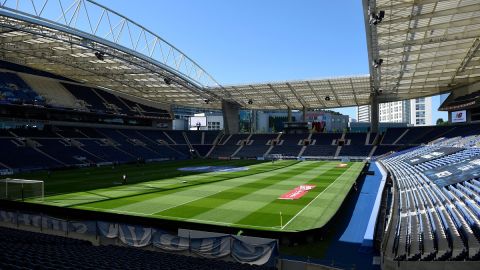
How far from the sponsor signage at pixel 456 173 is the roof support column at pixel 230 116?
52412 mm

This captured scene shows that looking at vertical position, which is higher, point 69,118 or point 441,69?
point 441,69

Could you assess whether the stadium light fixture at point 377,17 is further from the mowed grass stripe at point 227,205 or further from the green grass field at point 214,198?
the mowed grass stripe at point 227,205

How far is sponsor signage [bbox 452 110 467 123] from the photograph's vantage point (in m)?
55.7

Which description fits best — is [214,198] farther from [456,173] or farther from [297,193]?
[456,173]

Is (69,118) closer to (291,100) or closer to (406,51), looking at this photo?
(291,100)

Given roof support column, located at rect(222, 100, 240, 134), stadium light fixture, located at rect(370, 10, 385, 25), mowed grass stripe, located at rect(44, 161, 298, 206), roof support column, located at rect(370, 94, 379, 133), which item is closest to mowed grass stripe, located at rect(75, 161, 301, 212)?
mowed grass stripe, located at rect(44, 161, 298, 206)

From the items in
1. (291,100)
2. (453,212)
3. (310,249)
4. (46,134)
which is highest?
(291,100)

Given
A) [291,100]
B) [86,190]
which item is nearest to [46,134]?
[86,190]

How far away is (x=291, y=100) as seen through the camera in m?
70.3

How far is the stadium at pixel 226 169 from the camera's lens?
13987 mm

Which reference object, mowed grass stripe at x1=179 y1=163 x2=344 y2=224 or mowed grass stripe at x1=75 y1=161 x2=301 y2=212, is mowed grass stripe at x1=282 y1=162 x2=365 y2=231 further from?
mowed grass stripe at x1=75 y1=161 x2=301 y2=212

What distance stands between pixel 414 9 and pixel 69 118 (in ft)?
185

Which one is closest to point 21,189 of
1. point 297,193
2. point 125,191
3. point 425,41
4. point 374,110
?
point 125,191

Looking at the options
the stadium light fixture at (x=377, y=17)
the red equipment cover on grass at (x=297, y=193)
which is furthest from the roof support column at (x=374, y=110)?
the stadium light fixture at (x=377, y=17)
